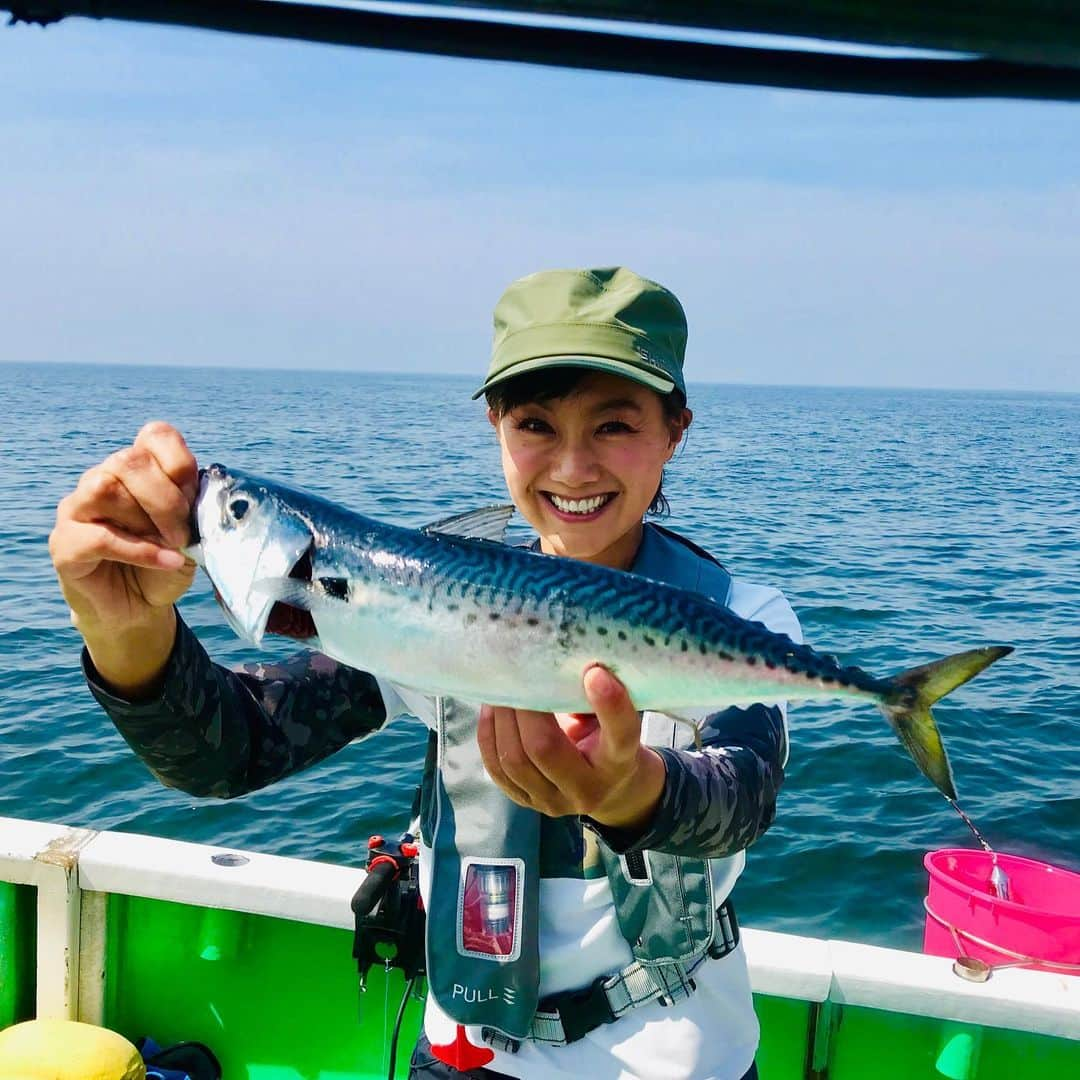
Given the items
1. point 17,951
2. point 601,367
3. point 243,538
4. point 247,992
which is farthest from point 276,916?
point 601,367

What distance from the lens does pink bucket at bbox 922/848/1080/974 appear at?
18.6ft

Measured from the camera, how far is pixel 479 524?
2.69m

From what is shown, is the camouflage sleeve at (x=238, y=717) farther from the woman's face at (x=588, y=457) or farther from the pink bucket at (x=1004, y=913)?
the pink bucket at (x=1004, y=913)

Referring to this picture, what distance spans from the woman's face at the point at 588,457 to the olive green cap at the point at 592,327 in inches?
4.9

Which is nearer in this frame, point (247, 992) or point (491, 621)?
point (491, 621)

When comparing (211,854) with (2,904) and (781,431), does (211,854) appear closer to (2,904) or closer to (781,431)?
(2,904)

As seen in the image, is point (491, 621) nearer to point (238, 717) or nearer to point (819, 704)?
point (238, 717)

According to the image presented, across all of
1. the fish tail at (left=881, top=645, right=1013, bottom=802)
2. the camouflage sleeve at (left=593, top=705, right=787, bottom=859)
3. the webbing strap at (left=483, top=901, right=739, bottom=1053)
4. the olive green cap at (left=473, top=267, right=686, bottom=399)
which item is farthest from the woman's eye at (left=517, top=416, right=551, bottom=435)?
the webbing strap at (left=483, top=901, right=739, bottom=1053)

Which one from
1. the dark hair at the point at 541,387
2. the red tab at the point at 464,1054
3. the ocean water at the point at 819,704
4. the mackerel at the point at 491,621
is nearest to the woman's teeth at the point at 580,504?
the dark hair at the point at 541,387

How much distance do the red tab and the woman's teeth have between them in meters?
1.54

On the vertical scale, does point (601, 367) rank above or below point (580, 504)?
above

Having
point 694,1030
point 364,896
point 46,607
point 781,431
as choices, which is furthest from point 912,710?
point 781,431

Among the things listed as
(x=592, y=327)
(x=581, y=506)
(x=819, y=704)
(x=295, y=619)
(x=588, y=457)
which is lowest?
(x=819, y=704)

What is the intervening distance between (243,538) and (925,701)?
5.55 ft
